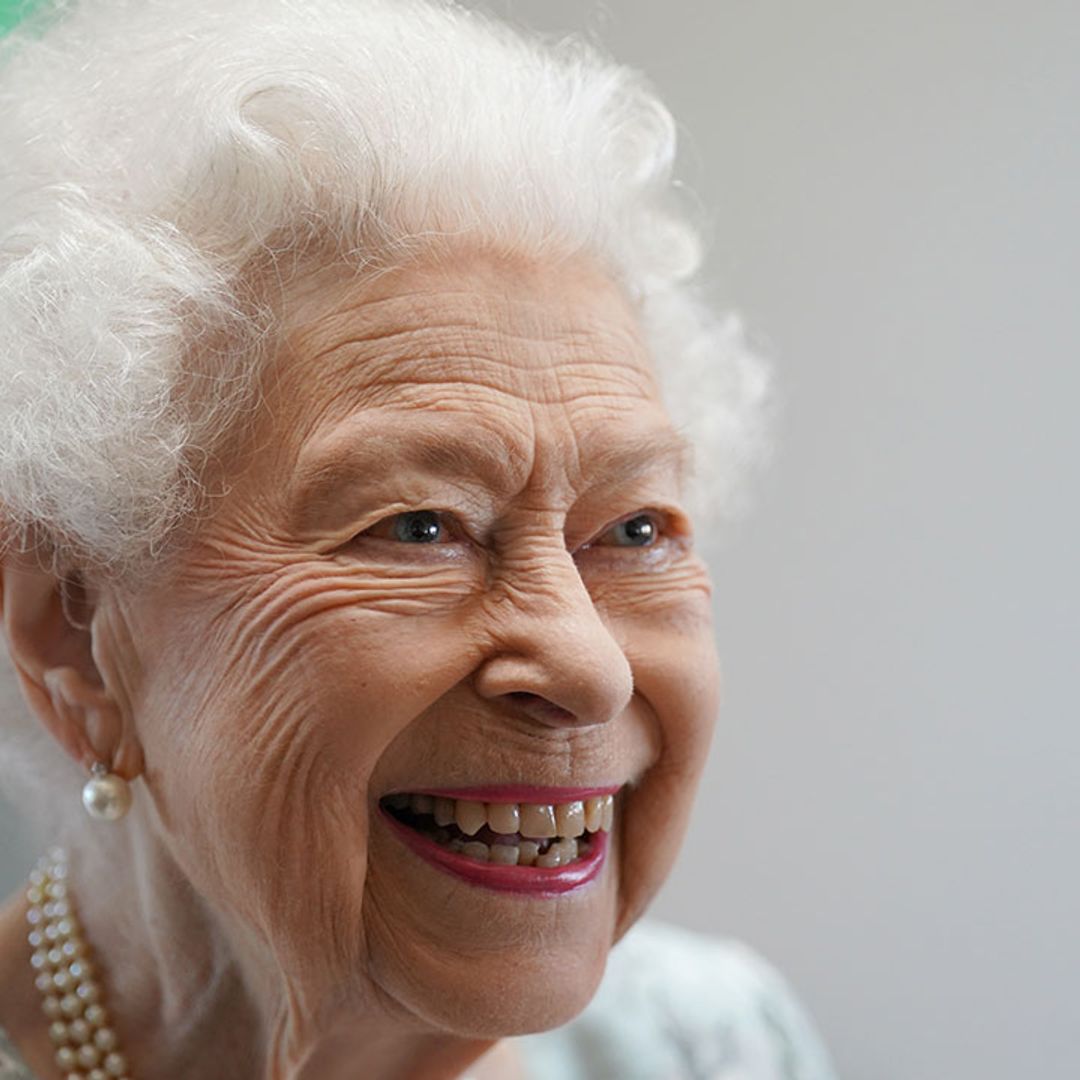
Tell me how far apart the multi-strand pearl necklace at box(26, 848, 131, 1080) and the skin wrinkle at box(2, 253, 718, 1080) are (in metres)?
0.19

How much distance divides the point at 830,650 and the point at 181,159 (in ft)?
4.24

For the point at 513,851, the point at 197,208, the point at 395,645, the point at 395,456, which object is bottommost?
the point at 513,851

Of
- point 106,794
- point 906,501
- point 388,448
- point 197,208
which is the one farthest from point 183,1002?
point 906,501

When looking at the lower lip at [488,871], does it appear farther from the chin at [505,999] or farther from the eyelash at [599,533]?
the eyelash at [599,533]

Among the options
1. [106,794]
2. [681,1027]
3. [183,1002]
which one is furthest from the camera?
[681,1027]

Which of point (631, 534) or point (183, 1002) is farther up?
point (631, 534)

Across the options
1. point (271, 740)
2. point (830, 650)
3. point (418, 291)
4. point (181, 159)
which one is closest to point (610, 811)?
point (271, 740)

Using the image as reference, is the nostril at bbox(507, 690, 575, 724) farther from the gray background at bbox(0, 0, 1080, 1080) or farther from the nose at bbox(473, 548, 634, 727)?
the gray background at bbox(0, 0, 1080, 1080)

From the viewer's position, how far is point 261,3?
1.19 m

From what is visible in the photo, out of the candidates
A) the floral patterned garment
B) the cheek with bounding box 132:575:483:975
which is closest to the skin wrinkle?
the cheek with bounding box 132:575:483:975

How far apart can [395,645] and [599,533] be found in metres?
0.22

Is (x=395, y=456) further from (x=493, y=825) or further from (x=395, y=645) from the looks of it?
(x=493, y=825)

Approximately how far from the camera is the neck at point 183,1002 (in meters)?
1.17

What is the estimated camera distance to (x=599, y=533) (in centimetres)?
116
